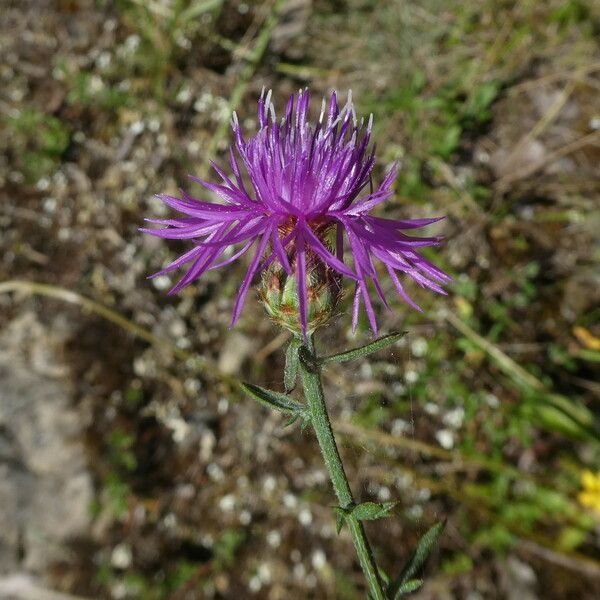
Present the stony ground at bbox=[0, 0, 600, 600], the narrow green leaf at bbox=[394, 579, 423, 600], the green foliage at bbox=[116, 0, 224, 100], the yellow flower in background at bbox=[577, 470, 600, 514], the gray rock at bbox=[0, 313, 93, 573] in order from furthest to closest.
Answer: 1. the green foliage at bbox=[116, 0, 224, 100]
2. the gray rock at bbox=[0, 313, 93, 573]
3. the stony ground at bbox=[0, 0, 600, 600]
4. the yellow flower in background at bbox=[577, 470, 600, 514]
5. the narrow green leaf at bbox=[394, 579, 423, 600]

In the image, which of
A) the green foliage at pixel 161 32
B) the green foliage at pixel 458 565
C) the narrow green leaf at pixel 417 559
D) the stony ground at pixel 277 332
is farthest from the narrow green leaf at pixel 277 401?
the green foliage at pixel 161 32

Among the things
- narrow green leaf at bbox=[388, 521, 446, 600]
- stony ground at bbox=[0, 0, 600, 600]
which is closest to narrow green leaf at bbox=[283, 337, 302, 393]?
narrow green leaf at bbox=[388, 521, 446, 600]

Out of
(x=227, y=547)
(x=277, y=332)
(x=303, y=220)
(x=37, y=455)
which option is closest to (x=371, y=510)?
(x=303, y=220)

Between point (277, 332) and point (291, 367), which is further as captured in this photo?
point (277, 332)

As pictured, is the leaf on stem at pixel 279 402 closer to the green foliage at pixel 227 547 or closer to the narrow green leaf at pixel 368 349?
the narrow green leaf at pixel 368 349

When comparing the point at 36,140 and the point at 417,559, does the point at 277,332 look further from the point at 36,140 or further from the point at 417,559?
the point at 36,140

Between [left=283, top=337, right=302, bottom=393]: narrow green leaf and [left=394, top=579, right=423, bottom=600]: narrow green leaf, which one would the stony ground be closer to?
[left=394, top=579, right=423, bottom=600]: narrow green leaf

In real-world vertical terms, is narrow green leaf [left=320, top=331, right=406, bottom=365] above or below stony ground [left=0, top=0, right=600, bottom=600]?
above
